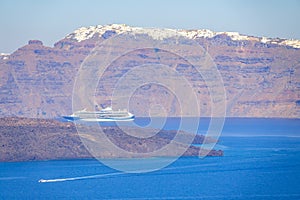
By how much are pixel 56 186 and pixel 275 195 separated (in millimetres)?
13112

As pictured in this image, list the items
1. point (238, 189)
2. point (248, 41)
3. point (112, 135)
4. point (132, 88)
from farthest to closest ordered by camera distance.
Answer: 1. point (248, 41)
2. point (132, 88)
3. point (112, 135)
4. point (238, 189)

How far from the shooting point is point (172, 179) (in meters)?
59.3

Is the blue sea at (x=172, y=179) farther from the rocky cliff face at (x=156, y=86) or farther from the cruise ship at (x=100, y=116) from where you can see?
the rocky cliff face at (x=156, y=86)

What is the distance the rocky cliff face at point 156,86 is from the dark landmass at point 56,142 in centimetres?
7803

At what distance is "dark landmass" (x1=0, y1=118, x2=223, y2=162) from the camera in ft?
234

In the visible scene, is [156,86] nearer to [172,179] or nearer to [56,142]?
[56,142]

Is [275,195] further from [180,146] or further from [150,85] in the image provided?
[150,85]

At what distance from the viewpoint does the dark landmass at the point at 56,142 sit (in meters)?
71.2

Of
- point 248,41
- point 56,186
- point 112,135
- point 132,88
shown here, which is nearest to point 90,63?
point 132,88

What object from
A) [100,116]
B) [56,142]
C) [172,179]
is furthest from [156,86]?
[172,179]

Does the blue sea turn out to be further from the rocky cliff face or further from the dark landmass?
the rocky cliff face

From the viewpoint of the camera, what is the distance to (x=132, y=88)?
506 ft

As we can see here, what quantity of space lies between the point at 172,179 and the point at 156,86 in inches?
4099

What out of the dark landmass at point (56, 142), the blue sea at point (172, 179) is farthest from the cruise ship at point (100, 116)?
the blue sea at point (172, 179)
